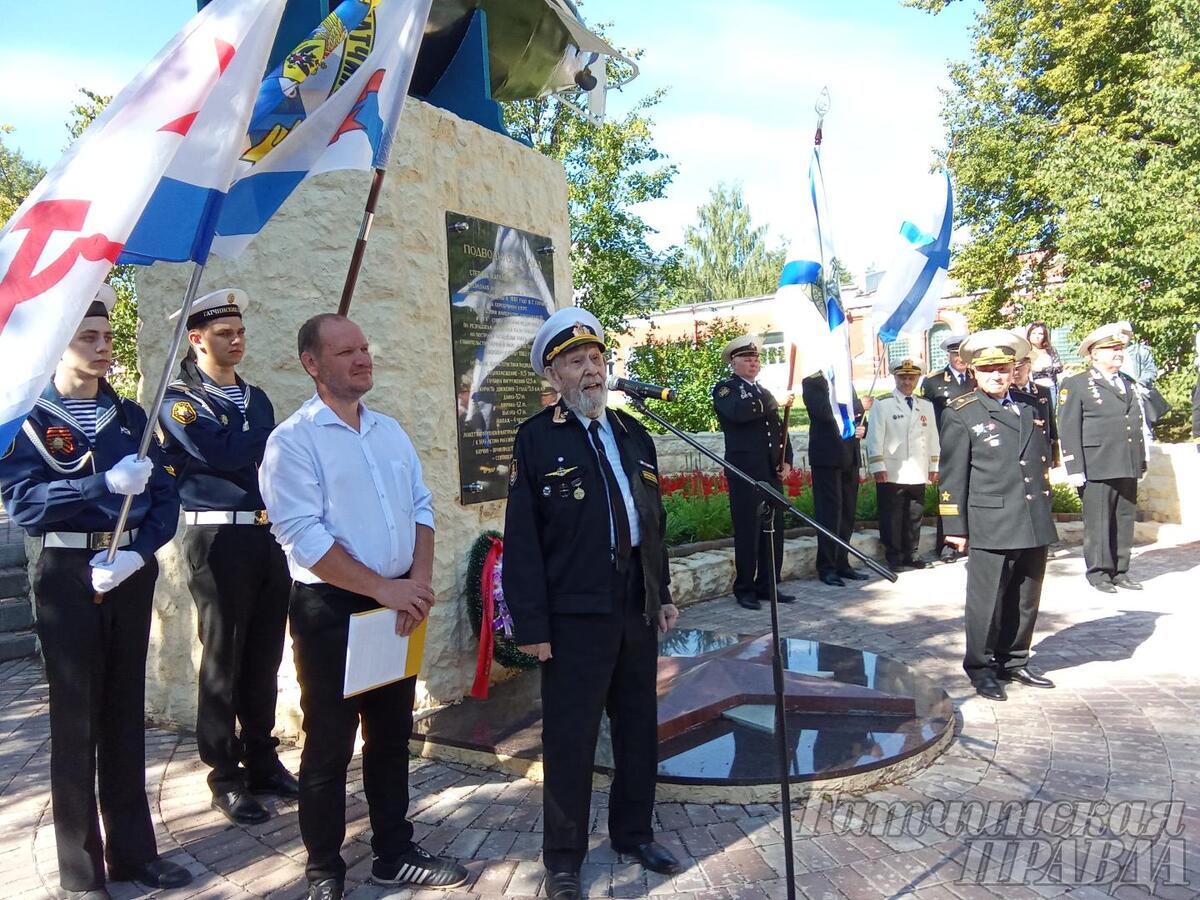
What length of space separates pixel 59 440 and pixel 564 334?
1.77 m

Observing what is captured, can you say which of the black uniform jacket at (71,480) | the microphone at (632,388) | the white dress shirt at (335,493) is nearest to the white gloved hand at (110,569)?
the black uniform jacket at (71,480)

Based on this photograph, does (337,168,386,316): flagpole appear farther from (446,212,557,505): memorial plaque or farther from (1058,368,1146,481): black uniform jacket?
(1058,368,1146,481): black uniform jacket

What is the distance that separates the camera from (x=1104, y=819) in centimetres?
342

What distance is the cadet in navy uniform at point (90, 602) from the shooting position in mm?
2979

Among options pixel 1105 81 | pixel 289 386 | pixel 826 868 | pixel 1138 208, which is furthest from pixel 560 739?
pixel 1105 81

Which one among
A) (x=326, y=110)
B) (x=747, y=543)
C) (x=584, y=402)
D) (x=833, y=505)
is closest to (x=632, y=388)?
(x=584, y=402)

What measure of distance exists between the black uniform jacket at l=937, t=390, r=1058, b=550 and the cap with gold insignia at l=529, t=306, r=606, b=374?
9.05ft

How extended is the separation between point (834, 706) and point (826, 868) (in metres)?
1.42

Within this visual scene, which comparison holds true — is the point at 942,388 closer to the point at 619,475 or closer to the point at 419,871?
the point at 619,475

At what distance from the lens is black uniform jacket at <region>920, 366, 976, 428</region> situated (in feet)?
29.6

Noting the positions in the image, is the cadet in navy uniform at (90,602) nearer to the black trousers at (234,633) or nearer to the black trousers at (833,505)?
the black trousers at (234,633)

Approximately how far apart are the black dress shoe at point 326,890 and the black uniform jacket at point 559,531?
3.29 ft

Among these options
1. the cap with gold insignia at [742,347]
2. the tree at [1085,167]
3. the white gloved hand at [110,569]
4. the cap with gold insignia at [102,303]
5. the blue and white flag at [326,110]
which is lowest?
the white gloved hand at [110,569]

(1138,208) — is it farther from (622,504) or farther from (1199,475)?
(622,504)
